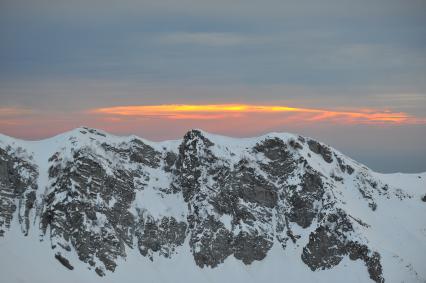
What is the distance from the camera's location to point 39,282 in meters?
190

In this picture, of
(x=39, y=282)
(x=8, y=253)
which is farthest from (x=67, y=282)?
(x=8, y=253)

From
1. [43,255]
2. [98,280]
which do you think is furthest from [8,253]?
[98,280]

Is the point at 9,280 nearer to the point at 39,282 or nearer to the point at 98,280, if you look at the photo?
the point at 39,282

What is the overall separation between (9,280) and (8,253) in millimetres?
11038

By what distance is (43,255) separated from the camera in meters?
200

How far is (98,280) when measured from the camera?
651 ft

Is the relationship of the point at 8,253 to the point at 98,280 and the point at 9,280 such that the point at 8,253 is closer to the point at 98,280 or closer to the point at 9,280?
the point at 9,280

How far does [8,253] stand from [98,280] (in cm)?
2843

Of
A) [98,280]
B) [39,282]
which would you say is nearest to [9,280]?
[39,282]

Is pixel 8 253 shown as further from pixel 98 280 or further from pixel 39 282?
pixel 98 280

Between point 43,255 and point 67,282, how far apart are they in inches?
504

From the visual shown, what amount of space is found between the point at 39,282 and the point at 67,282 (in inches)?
323

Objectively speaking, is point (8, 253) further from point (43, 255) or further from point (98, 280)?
point (98, 280)

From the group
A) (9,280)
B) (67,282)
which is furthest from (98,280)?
(9,280)
